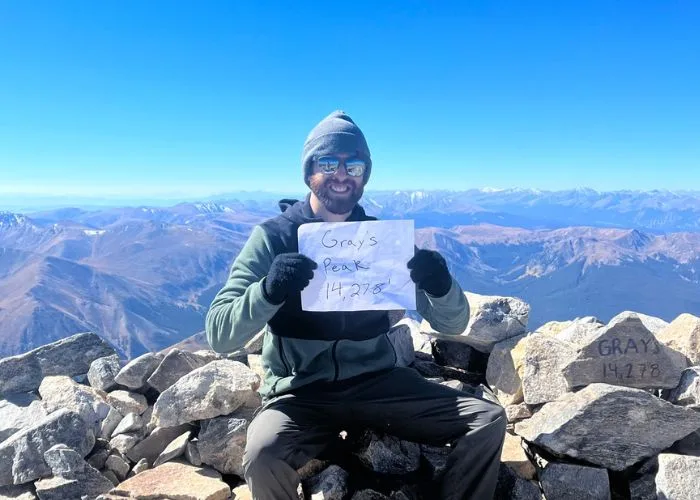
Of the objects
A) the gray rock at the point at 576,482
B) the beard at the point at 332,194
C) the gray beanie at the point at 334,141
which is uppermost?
the gray beanie at the point at 334,141

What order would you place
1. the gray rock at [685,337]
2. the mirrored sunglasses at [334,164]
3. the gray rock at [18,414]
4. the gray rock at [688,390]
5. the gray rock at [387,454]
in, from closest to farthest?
the gray rock at [387,454] < the gray rock at [688,390] < the mirrored sunglasses at [334,164] < the gray rock at [685,337] < the gray rock at [18,414]

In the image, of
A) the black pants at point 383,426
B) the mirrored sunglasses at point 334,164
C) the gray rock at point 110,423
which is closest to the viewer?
the black pants at point 383,426

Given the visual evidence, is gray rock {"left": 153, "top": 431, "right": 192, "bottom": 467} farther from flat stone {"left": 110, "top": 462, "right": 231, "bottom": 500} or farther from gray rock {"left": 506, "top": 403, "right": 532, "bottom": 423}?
gray rock {"left": 506, "top": 403, "right": 532, "bottom": 423}

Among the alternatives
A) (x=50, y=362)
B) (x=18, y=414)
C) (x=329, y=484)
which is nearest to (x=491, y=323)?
(x=329, y=484)

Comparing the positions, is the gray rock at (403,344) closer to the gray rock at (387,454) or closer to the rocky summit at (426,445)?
the rocky summit at (426,445)

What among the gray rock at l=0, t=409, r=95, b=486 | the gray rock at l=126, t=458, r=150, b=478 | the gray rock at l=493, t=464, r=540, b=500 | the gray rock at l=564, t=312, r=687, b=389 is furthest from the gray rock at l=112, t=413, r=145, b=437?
the gray rock at l=564, t=312, r=687, b=389

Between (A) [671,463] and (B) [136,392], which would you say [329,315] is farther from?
(B) [136,392]

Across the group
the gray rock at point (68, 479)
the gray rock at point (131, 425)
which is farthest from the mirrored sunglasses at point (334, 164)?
the gray rock at point (68, 479)

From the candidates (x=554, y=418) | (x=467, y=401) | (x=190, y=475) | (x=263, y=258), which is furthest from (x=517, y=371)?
(x=190, y=475)

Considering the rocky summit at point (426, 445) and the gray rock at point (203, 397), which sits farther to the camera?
the gray rock at point (203, 397)
